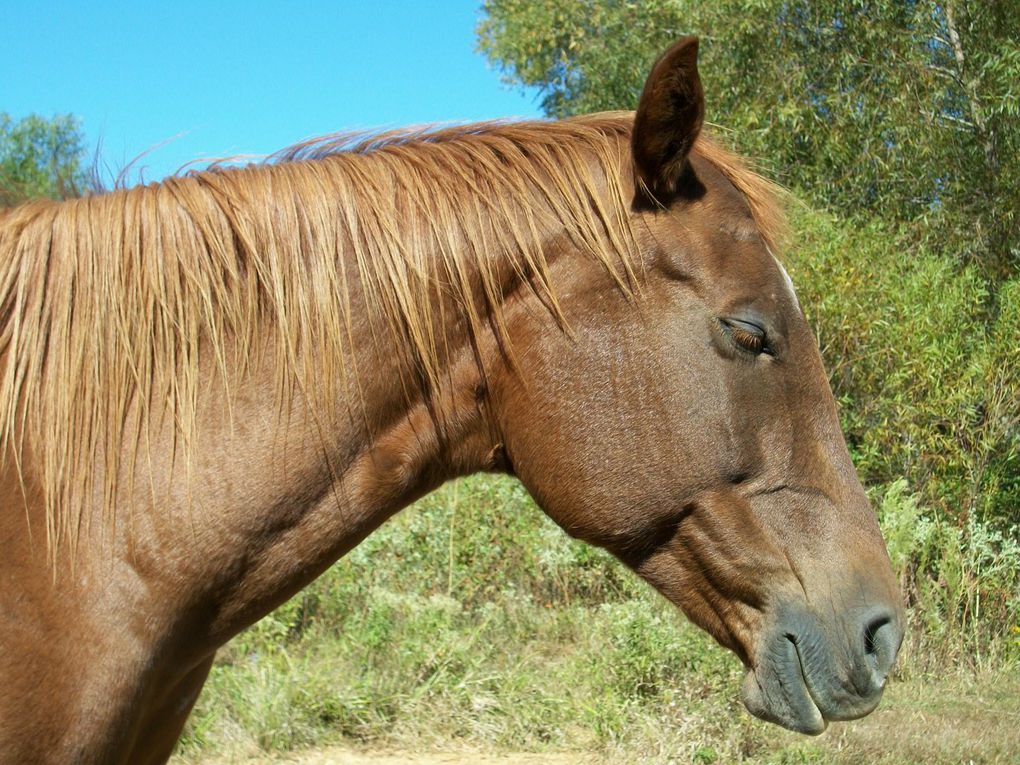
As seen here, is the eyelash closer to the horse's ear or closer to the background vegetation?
the horse's ear

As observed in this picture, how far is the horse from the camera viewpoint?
1.59 meters

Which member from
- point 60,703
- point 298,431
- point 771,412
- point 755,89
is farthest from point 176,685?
point 755,89

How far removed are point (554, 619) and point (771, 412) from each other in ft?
13.5

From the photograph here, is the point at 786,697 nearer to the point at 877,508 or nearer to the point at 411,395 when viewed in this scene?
the point at 411,395

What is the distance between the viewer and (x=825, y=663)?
5.74ft

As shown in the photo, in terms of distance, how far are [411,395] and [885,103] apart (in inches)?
291

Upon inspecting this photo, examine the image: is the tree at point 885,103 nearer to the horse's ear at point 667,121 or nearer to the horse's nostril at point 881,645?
the horse's ear at point 667,121

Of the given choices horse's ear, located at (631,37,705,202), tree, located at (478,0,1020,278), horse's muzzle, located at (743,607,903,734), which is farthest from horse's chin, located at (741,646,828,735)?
tree, located at (478,0,1020,278)

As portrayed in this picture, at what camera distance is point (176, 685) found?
5.93ft

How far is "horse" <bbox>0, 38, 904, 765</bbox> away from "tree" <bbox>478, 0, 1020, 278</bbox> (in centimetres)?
536

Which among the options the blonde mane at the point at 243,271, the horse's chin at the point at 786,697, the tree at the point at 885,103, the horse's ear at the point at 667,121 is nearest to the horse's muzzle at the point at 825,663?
the horse's chin at the point at 786,697

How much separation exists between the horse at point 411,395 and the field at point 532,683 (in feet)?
8.43

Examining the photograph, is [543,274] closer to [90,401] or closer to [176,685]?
[90,401]

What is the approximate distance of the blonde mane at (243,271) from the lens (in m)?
1.62
